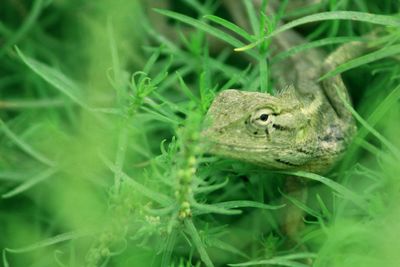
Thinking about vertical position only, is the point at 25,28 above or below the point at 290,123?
above

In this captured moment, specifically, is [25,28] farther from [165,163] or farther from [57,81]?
[165,163]

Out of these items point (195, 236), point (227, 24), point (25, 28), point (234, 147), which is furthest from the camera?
point (25, 28)

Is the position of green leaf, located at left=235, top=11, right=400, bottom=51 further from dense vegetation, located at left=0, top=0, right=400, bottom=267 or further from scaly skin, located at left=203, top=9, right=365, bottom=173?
scaly skin, located at left=203, top=9, right=365, bottom=173

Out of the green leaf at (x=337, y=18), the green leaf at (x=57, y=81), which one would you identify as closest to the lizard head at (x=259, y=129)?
the green leaf at (x=337, y=18)

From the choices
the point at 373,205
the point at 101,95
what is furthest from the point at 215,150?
the point at 101,95

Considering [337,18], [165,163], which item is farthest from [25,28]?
[337,18]

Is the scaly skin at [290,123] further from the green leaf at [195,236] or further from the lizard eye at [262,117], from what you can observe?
the green leaf at [195,236]

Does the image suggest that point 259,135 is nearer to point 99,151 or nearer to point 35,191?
point 99,151
